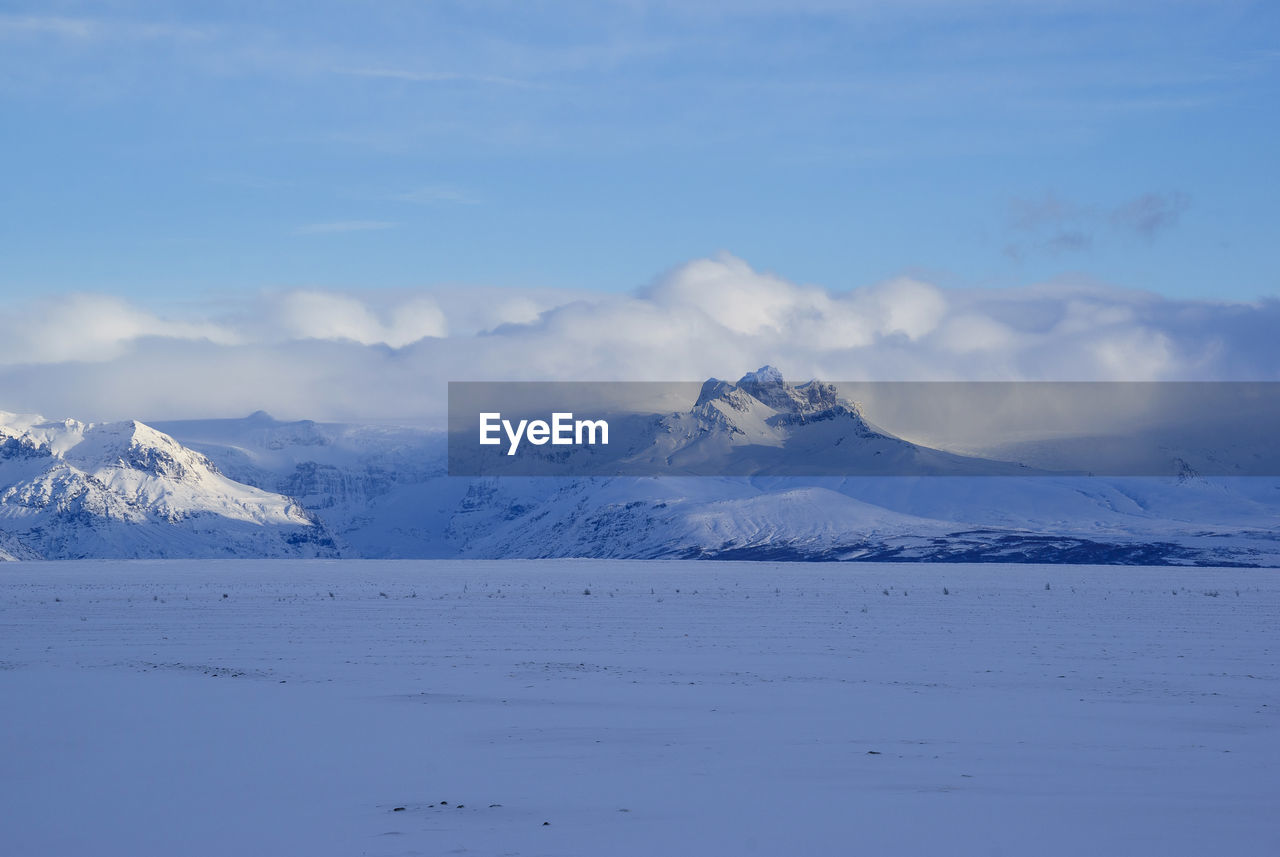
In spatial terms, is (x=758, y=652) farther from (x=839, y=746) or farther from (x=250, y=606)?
(x=250, y=606)

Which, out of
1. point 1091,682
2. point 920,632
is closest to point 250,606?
point 920,632

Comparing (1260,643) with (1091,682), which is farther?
(1260,643)

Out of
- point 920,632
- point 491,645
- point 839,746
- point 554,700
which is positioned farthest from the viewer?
point 920,632

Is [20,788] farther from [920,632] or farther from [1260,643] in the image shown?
[1260,643]

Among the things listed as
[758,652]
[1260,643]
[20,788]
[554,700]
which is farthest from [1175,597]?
[20,788]

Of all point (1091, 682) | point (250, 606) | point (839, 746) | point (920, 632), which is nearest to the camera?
point (839, 746)

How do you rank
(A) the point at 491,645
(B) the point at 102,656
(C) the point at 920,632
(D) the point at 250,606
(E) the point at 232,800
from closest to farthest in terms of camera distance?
(E) the point at 232,800 < (B) the point at 102,656 < (A) the point at 491,645 < (C) the point at 920,632 < (D) the point at 250,606
